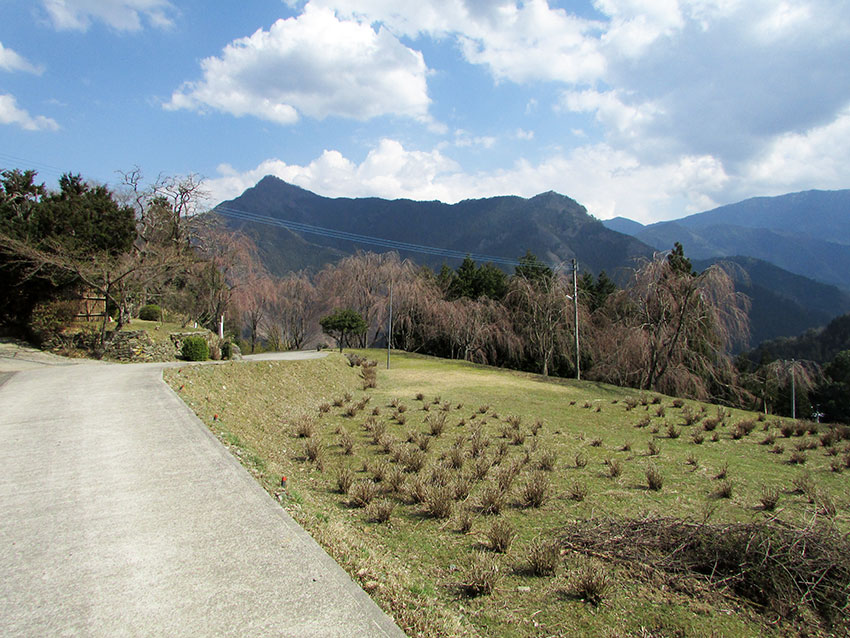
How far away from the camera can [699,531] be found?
13.1ft

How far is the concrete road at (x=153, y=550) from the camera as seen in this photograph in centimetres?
267

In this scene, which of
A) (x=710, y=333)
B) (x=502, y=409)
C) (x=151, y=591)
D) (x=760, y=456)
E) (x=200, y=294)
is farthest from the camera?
(x=200, y=294)

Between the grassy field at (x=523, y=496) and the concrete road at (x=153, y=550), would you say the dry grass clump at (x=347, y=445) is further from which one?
the concrete road at (x=153, y=550)

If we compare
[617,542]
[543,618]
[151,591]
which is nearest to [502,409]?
[617,542]

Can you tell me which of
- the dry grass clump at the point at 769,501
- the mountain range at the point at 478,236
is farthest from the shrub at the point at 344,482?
the mountain range at the point at 478,236

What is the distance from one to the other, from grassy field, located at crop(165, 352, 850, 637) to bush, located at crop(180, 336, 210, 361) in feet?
14.6

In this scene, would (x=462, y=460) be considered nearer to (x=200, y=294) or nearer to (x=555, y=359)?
(x=555, y=359)

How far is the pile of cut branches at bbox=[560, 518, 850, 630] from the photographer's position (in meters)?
3.31

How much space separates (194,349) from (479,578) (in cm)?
1556

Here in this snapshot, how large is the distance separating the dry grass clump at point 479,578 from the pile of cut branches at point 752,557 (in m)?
0.88

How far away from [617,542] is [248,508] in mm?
3197

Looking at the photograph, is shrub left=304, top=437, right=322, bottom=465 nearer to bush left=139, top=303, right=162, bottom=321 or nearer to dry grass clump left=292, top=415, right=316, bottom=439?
dry grass clump left=292, top=415, right=316, bottom=439

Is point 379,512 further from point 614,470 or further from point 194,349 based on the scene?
point 194,349

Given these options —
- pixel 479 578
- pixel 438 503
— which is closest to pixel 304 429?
pixel 438 503
